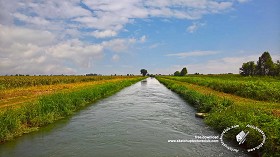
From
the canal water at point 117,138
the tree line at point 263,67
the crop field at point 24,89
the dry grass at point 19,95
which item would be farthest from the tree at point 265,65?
the canal water at point 117,138

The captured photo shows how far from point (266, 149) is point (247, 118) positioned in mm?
2732

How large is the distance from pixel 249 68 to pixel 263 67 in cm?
969

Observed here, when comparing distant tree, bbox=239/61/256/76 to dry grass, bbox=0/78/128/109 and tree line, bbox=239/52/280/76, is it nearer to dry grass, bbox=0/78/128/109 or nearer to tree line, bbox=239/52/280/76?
tree line, bbox=239/52/280/76

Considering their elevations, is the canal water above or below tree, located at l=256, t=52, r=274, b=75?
below

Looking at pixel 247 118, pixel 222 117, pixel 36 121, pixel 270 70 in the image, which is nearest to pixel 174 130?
pixel 222 117

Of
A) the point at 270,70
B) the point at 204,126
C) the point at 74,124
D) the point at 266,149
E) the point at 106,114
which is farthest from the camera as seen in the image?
the point at 270,70

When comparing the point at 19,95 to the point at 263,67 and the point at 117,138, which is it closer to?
the point at 117,138

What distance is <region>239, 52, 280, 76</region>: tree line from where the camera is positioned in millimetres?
71500

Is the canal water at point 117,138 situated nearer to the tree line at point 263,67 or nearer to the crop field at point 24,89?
the crop field at point 24,89

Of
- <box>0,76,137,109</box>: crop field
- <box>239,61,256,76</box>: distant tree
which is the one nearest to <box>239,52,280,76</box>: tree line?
<box>239,61,256,76</box>: distant tree

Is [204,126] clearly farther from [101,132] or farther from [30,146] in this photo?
[30,146]

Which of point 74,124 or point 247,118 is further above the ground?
point 247,118

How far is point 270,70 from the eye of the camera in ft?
243

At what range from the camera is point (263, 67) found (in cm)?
7875
